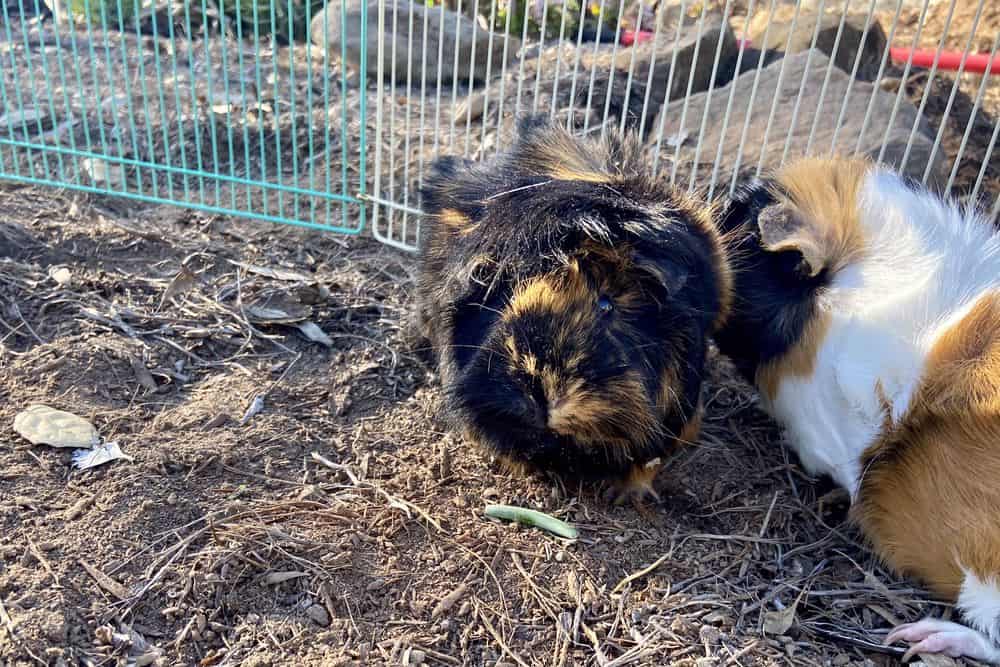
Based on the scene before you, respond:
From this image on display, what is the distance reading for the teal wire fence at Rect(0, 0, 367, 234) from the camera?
3111mm

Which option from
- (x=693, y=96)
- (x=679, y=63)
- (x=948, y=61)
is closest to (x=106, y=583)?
(x=693, y=96)

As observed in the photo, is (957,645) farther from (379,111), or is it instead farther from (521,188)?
(379,111)

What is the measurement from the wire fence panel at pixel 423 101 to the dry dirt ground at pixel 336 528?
2.38 ft

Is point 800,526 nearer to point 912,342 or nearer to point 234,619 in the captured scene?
point 912,342

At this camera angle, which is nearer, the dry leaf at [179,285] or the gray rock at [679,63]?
the dry leaf at [179,285]

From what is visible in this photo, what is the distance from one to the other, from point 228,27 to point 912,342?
4335 mm

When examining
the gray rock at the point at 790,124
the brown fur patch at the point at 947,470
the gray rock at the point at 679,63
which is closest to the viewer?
the brown fur patch at the point at 947,470

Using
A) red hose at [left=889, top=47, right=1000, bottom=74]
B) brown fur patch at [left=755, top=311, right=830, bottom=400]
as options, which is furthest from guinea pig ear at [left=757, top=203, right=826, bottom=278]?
red hose at [left=889, top=47, right=1000, bottom=74]

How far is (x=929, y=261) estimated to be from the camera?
2090 millimetres

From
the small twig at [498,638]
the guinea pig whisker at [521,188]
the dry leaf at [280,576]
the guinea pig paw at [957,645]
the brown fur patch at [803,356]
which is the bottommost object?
the small twig at [498,638]

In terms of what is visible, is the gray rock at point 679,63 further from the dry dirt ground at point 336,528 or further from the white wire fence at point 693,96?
the dry dirt ground at point 336,528

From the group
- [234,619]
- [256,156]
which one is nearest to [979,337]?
[234,619]

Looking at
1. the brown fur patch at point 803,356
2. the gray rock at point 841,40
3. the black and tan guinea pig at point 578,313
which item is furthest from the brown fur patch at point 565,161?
the gray rock at point 841,40

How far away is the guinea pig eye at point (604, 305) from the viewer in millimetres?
1780
